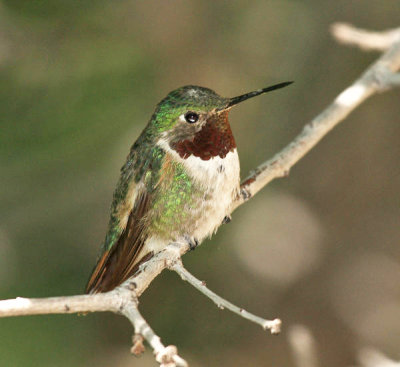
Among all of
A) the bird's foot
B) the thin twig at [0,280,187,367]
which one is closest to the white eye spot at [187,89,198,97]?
the bird's foot

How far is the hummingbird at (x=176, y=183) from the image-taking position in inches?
126

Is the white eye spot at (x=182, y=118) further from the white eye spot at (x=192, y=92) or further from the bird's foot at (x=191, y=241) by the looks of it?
the bird's foot at (x=191, y=241)

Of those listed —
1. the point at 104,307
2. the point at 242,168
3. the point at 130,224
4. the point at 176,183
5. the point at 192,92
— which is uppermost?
the point at 242,168

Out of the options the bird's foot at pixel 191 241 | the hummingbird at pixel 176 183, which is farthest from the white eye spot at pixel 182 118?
the bird's foot at pixel 191 241

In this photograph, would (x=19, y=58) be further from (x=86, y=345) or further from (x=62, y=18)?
(x=86, y=345)

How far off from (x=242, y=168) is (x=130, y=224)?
1.51 metres

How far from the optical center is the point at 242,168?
464cm

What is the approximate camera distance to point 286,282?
488 cm

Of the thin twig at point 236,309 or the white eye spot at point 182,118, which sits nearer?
the thin twig at point 236,309

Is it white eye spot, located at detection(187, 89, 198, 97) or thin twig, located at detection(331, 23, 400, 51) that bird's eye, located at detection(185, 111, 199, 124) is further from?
thin twig, located at detection(331, 23, 400, 51)

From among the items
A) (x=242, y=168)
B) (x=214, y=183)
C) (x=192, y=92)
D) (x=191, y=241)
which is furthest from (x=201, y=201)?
(x=242, y=168)

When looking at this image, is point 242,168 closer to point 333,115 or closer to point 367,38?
point 333,115

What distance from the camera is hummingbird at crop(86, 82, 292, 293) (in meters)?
3.21

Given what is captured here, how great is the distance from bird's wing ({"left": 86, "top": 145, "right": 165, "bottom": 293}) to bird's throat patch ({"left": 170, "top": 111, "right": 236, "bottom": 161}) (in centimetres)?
13
